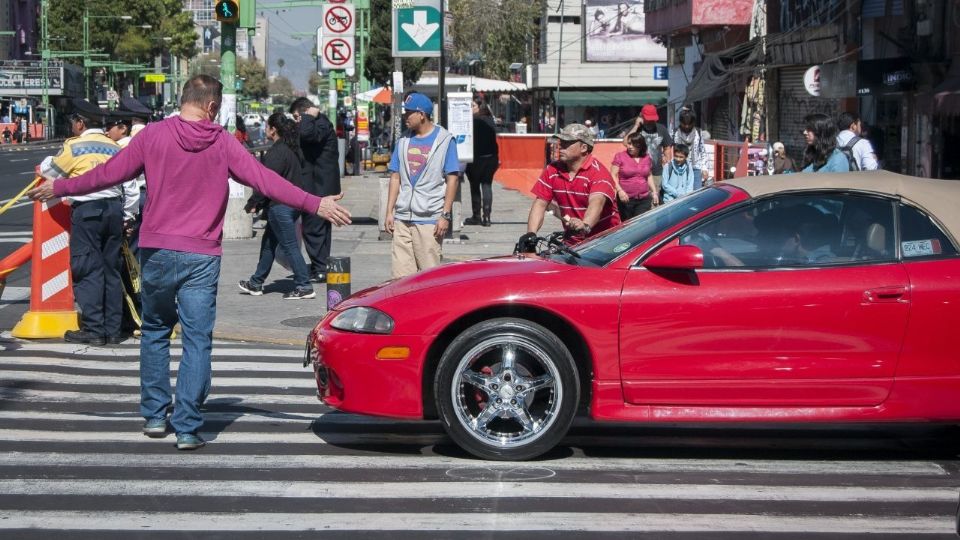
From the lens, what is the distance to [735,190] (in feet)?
23.0

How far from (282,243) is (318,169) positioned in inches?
45.7

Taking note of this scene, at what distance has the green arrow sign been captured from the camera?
17.4 m

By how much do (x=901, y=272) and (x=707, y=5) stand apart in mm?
27410

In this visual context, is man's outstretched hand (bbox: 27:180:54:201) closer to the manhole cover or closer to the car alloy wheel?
the car alloy wheel

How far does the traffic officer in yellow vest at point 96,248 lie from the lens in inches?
401

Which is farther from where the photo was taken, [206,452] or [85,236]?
[85,236]

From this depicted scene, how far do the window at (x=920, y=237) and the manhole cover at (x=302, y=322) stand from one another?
5.75 metres

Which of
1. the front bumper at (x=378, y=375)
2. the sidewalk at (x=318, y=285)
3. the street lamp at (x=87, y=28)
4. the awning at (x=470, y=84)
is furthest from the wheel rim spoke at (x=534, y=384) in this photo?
the street lamp at (x=87, y=28)

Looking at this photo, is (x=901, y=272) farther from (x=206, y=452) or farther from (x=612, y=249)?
(x=206, y=452)

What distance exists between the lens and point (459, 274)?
689 centimetres

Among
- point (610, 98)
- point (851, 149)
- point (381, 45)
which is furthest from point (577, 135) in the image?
point (381, 45)

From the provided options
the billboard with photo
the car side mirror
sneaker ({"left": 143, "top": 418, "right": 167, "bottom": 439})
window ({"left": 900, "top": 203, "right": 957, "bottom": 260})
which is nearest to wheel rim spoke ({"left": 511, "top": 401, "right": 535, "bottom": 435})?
the car side mirror

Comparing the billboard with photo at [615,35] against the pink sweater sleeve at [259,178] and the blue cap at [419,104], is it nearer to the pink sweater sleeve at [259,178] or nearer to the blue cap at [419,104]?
the blue cap at [419,104]

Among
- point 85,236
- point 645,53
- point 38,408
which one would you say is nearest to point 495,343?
point 38,408
